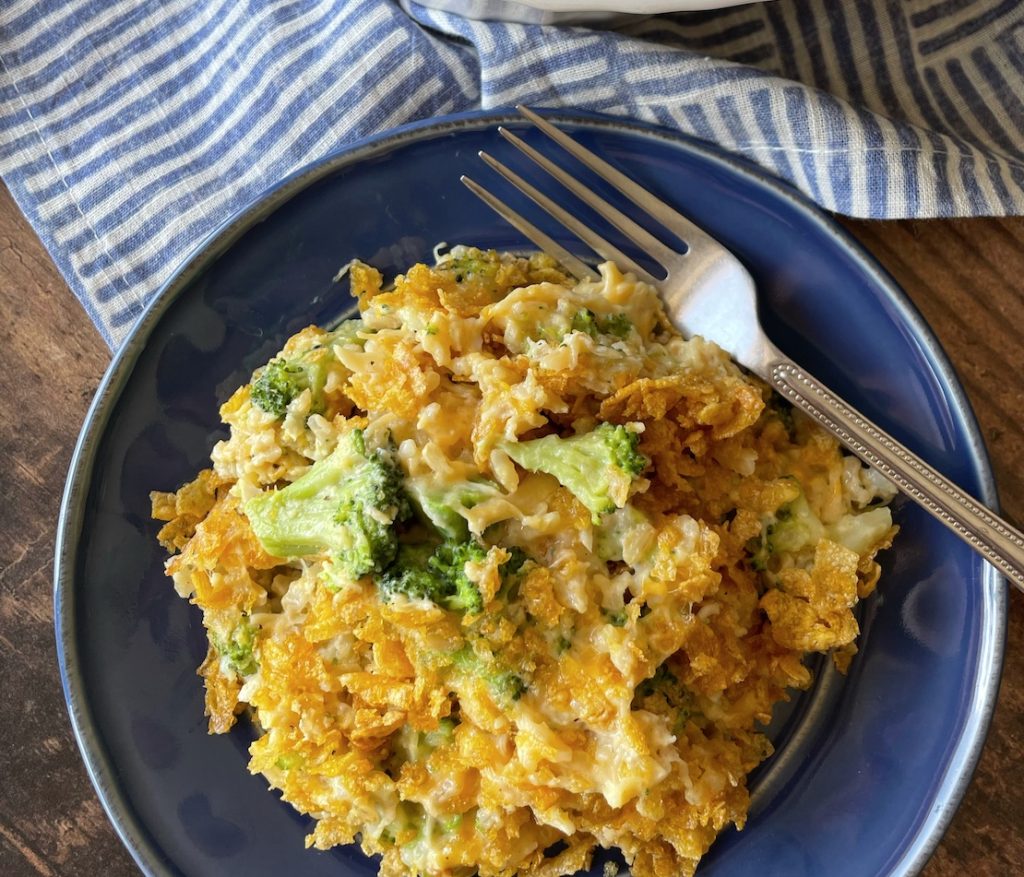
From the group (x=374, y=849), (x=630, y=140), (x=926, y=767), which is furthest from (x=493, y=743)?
(x=630, y=140)

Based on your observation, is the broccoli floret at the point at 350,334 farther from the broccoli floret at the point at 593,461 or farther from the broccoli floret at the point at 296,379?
the broccoli floret at the point at 593,461

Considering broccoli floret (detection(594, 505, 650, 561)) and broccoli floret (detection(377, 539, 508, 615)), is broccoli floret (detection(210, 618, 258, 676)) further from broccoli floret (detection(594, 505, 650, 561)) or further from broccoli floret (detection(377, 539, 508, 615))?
broccoli floret (detection(594, 505, 650, 561))

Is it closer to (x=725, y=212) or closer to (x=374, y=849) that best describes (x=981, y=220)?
(x=725, y=212)

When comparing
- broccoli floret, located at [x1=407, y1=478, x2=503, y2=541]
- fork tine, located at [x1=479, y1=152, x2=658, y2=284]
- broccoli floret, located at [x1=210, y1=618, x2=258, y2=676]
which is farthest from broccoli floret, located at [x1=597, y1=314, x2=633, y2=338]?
broccoli floret, located at [x1=210, y1=618, x2=258, y2=676]

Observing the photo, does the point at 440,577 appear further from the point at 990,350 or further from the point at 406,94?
the point at 990,350

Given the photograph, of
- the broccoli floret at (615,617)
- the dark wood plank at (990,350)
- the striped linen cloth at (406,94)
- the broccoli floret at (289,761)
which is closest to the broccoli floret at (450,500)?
the broccoli floret at (615,617)
